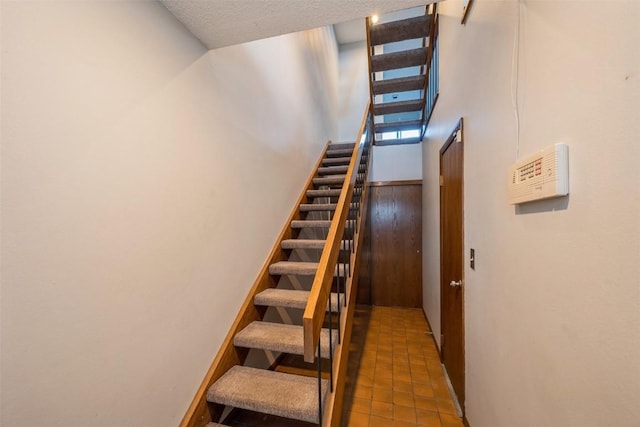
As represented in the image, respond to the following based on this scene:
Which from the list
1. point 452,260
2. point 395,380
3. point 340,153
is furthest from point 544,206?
point 340,153

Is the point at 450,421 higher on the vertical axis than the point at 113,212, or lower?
lower

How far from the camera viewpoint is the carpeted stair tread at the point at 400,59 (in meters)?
2.96

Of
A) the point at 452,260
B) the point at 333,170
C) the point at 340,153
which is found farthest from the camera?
the point at 340,153

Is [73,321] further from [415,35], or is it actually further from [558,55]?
[415,35]

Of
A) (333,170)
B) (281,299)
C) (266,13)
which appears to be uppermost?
(266,13)

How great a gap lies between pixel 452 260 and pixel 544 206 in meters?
1.33

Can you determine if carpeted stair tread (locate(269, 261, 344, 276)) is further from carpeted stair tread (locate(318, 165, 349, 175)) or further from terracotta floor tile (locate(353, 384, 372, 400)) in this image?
carpeted stair tread (locate(318, 165, 349, 175))

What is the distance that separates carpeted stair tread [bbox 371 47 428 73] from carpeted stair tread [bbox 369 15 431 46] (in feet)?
0.52

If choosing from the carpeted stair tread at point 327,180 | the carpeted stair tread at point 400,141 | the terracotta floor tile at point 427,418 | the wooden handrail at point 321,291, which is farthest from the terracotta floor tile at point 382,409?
the carpeted stair tread at point 400,141

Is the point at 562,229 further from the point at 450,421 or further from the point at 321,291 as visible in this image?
the point at 450,421

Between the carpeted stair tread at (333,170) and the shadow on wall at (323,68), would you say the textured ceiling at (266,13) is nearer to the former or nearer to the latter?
the carpeted stair tread at (333,170)

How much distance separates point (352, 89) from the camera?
17.2ft

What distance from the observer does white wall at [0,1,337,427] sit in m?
0.80

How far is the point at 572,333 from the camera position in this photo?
72 cm
